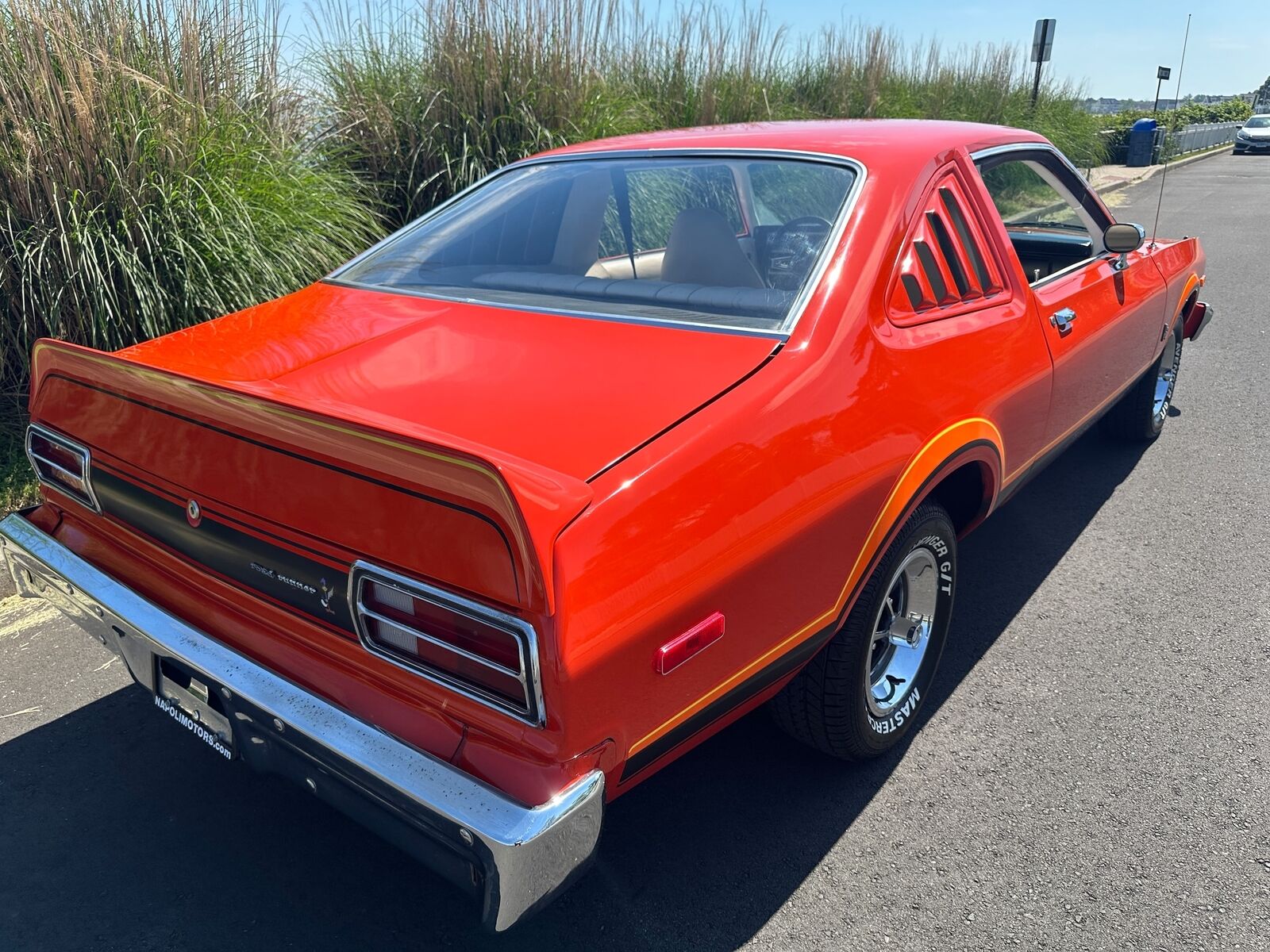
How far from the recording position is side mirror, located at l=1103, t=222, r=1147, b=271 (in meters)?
3.70

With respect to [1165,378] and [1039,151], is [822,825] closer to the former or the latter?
[1039,151]

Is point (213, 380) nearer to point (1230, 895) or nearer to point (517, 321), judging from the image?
point (517, 321)

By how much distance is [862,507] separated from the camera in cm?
227

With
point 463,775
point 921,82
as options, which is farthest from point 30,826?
point 921,82

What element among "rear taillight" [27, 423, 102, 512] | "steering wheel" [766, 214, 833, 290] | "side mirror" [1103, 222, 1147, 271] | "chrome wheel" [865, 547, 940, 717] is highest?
"steering wheel" [766, 214, 833, 290]

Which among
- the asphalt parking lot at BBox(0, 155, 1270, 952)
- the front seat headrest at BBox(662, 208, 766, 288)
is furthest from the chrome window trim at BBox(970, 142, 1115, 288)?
the asphalt parking lot at BBox(0, 155, 1270, 952)

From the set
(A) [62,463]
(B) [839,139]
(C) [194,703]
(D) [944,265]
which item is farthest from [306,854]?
(B) [839,139]

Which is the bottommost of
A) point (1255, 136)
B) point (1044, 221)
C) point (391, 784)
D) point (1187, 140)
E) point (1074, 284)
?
point (391, 784)

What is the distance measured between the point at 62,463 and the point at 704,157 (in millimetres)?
2002

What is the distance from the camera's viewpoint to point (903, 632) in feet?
9.25

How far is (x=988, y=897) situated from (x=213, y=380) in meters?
2.15

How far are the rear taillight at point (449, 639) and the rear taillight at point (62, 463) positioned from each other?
1.06 m

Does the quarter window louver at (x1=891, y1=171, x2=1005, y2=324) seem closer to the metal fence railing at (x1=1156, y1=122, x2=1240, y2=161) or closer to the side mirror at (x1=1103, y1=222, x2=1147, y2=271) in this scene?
the side mirror at (x1=1103, y1=222, x2=1147, y2=271)

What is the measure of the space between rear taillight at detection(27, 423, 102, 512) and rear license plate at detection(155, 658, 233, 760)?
1.74 ft
